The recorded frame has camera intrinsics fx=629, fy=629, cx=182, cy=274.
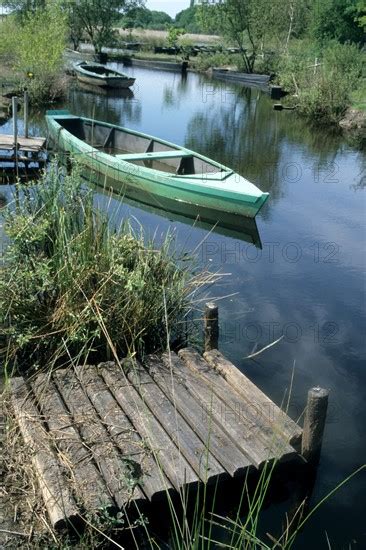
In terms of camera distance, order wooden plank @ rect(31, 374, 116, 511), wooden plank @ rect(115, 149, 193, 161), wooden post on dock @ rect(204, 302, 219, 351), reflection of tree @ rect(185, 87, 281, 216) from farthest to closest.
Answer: reflection of tree @ rect(185, 87, 281, 216) < wooden plank @ rect(115, 149, 193, 161) < wooden post on dock @ rect(204, 302, 219, 351) < wooden plank @ rect(31, 374, 116, 511)

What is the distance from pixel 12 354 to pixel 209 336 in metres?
1.72

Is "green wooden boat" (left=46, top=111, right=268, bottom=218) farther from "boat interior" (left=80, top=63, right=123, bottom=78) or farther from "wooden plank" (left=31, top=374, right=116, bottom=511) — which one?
"boat interior" (left=80, top=63, right=123, bottom=78)

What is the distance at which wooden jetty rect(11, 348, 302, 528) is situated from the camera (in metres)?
3.88

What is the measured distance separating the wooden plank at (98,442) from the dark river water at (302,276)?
130 cm

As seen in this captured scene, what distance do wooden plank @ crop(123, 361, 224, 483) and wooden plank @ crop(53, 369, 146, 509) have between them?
16.5 inches

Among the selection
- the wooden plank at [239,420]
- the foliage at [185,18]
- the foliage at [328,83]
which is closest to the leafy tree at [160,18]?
the foliage at [185,18]

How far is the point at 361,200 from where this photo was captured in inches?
496

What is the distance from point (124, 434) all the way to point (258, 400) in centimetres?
110

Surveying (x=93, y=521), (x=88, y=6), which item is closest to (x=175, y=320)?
(x=93, y=521)

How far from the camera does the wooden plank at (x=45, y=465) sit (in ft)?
12.0

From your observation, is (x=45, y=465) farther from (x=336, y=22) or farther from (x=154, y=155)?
(x=336, y=22)

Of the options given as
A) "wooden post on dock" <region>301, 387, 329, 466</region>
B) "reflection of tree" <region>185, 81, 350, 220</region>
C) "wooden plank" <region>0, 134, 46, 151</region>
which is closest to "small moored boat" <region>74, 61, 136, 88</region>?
"reflection of tree" <region>185, 81, 350, 220</region>

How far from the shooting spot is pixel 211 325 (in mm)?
5641

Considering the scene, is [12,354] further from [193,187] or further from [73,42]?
[73,42]
